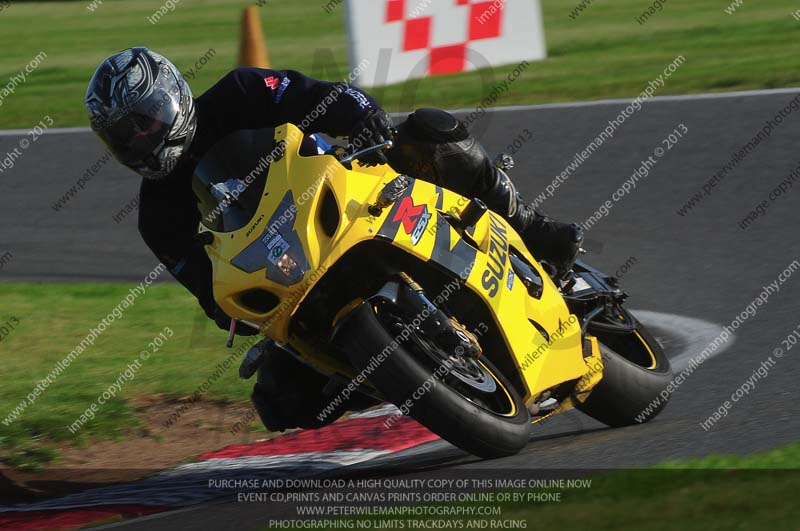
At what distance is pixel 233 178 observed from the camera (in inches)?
187

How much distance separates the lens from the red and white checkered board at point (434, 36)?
38.0 feet

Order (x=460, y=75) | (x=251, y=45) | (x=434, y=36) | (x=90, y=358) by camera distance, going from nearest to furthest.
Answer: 1. (x=90, y=358)
2. (x=434, y=36)
3. (x=251, y=45)
4. (x=460, y=75)

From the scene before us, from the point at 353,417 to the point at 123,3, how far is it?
16.9 metres

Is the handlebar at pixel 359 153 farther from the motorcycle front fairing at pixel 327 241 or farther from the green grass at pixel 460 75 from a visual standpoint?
the green grass at pixel 460 75

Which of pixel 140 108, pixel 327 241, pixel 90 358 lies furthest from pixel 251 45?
pixel 327 241

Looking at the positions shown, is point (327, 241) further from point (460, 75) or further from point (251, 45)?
point (460, 75)

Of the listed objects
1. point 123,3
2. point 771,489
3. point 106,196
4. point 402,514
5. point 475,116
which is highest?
point 771,489

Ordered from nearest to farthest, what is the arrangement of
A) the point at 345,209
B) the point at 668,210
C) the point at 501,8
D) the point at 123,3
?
1. the point at 345,209
2. the point at 668,210
3. the point at 501,8
4. the point at 123,3

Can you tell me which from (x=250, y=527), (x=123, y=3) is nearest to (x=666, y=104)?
(x=250, y=527)

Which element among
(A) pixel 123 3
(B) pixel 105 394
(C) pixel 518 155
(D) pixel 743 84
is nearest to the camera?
(B) pixel 105 394

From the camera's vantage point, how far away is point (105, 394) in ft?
22.7

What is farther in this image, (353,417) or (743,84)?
(743,84)

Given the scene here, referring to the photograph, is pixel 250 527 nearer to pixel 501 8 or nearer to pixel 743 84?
pixel 743 84

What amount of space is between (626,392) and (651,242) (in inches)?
132
